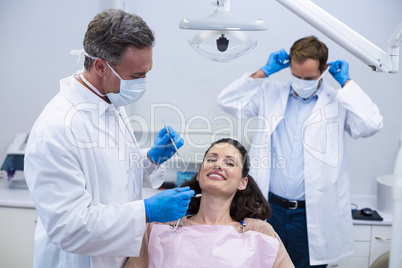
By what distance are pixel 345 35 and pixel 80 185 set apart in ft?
2.85

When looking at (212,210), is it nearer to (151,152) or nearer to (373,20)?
(151,152)

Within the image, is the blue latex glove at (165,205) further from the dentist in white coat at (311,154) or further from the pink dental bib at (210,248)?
the dentist in white coat at (311,154)

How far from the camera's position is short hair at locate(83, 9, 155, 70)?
1325 millimetres

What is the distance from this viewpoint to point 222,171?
176cm

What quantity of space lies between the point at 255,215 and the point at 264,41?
1.18 m

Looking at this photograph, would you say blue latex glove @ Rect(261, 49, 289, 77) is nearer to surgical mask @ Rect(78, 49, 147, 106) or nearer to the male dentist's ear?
the male dentist's ear

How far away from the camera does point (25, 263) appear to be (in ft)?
8.40

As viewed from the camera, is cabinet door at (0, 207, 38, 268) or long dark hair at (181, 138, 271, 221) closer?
long dark hair at (181, 138, 271, 221)

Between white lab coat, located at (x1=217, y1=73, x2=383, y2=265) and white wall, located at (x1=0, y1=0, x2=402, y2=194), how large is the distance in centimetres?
43

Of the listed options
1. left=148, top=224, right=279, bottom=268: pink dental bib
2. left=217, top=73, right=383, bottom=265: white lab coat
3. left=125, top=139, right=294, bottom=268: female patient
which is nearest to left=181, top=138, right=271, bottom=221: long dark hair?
left=125, top=139, right=294, bottom=268: female patient

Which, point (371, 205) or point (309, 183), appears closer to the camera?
point (309, 183)

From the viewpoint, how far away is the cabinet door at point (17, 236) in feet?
8.22

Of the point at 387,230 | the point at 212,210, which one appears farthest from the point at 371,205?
the point at 212,210

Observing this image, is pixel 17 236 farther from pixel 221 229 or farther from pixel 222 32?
pixel 222 32
